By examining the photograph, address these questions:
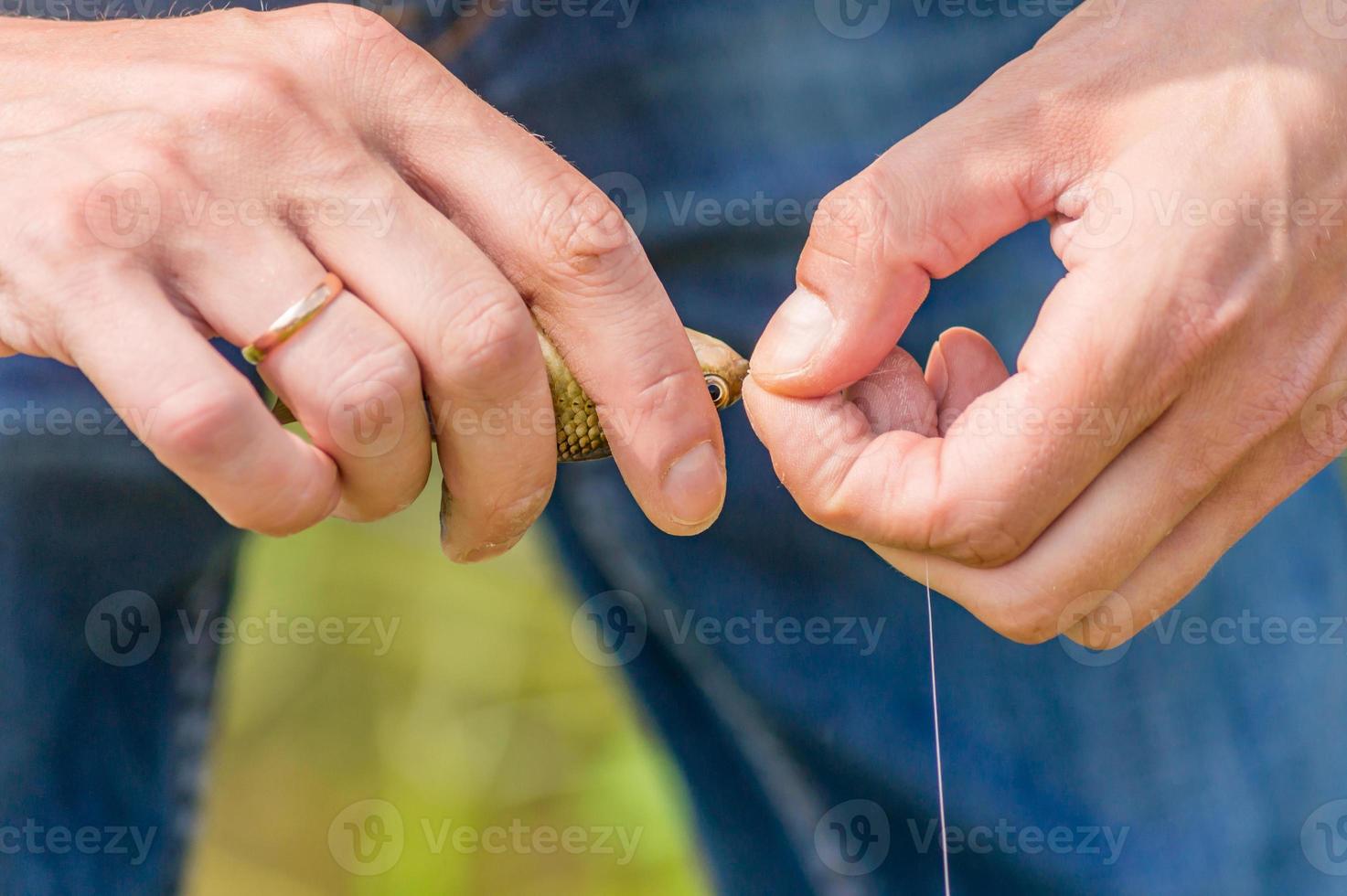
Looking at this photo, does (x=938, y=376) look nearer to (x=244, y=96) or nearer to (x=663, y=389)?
(x=663, y=389)

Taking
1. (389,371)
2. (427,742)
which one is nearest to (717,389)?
(389,371)

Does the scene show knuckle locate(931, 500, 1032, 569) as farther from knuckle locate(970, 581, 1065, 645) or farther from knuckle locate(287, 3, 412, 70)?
knuckle locate(287, 3, 412, 70)

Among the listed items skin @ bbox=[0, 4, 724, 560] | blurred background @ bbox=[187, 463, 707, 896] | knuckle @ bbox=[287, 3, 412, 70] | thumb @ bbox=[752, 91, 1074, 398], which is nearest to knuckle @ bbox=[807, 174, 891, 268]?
thumb @ bbox=[752, 91, 1074, 398]

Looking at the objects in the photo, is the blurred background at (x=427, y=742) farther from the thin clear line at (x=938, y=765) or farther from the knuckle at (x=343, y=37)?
the knuckle at (x=343, y=37)

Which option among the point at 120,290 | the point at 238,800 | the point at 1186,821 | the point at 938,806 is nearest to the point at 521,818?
the point at 238,800

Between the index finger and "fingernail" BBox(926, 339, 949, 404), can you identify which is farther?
"fingernail" BBox(926, 339, 949, 404)

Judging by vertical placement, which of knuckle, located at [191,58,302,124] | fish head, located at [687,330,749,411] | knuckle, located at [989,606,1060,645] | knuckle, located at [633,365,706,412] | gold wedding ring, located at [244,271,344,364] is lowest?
knuckle, located at [989,606,1060,645]

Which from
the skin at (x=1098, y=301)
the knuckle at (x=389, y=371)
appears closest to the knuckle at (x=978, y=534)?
the skin at (x=1098, y=301)

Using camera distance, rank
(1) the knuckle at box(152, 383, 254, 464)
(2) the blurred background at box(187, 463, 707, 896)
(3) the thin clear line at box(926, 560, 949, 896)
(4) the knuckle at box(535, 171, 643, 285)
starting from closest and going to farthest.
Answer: (1) the knuckle at box(152, 383, 254, 464) < (4) the knuckle at box(535, 171, 643, 285) < (3) the thin clear line at box(926, 560, 949, 896) < (2) the blurred background at box(187, 463, 707, 896)
